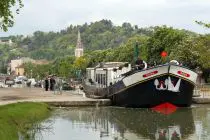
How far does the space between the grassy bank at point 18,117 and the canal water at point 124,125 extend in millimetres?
564

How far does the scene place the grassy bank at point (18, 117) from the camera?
1874cm

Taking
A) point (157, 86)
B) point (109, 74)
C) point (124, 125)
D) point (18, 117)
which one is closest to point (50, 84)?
point (109, 74)

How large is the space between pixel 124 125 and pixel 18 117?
16.6 feet

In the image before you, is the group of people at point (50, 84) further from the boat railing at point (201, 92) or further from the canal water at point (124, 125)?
the canal water at point (124, 125)

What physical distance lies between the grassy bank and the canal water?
0.56 m

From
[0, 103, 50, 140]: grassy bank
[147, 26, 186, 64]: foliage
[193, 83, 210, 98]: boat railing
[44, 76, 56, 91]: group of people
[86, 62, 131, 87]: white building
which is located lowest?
[0, 103, 50, 140]: grassy bank

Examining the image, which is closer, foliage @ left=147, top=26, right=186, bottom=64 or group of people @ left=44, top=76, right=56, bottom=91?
group of people @ left=44, top=76, right=56, bottom=91

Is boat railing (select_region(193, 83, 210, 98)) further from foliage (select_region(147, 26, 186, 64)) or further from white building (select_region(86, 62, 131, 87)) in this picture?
foliage (select_region(147, 26, 186, 64))

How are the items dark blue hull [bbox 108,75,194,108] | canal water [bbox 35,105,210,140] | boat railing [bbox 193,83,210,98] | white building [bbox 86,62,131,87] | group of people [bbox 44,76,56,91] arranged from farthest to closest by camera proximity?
1. group of people [bbox 44,76,56,91]
2. boat railing [bbox 193,83,210,98]
3. white building [bbox 86,62,131,87]
4. dark blue hull [bbox 108,75,194,108]
5. canal water [bbox 35,105,210,140]

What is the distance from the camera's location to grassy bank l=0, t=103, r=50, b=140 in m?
18.7

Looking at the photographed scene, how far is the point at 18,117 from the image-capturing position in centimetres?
2423

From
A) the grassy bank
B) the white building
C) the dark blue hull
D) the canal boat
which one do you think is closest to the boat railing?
the white building

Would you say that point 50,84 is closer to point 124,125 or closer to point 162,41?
point 124,125

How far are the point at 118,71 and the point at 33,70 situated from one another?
159 metres
